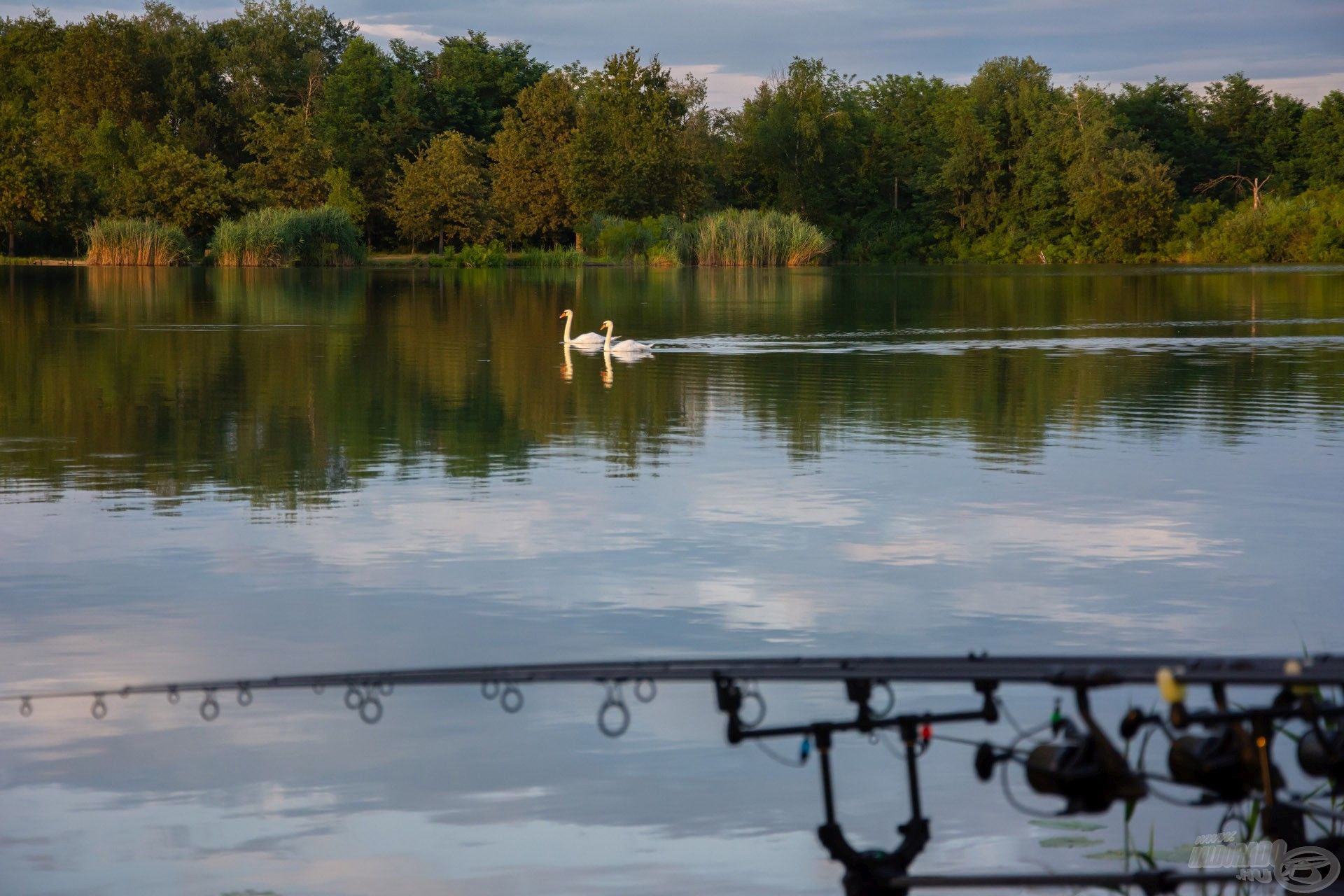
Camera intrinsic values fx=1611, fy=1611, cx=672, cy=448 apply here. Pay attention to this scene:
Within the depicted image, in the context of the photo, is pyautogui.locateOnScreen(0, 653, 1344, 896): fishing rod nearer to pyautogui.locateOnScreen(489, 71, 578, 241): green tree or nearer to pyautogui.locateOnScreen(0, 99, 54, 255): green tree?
pyautogui.locateOnScreen(0, 99, 54, 255): green tree

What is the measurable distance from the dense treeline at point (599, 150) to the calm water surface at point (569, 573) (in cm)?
5752

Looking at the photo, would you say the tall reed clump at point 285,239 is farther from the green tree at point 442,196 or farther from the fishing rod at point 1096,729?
the fishing rod at point 1096,729

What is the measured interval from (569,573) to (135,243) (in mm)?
65971

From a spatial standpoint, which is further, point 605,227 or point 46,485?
point 605,227

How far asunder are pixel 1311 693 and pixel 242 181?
7988cm

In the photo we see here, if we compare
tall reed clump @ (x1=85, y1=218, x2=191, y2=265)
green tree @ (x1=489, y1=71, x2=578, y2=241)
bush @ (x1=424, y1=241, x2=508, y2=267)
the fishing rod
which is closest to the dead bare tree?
green tree @ (x1=489, y1=71, x2=578, y2=241)

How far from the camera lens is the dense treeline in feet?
258

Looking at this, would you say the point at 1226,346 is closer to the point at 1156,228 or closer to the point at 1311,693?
the point at 1311,693

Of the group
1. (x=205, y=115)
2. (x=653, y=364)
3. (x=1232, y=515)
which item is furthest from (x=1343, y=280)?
(x=205, y=115)

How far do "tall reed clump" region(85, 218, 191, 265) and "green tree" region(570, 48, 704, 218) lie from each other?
2059 centimetres

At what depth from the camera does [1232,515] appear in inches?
454

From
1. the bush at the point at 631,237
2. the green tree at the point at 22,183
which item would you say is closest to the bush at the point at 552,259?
the bush at the point at 631,237

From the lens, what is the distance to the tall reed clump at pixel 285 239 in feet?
232

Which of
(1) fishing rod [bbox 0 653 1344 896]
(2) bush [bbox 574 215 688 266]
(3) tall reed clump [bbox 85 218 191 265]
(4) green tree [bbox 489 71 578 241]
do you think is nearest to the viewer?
(1) fishing rod [bbox 0 653 1344 896]
